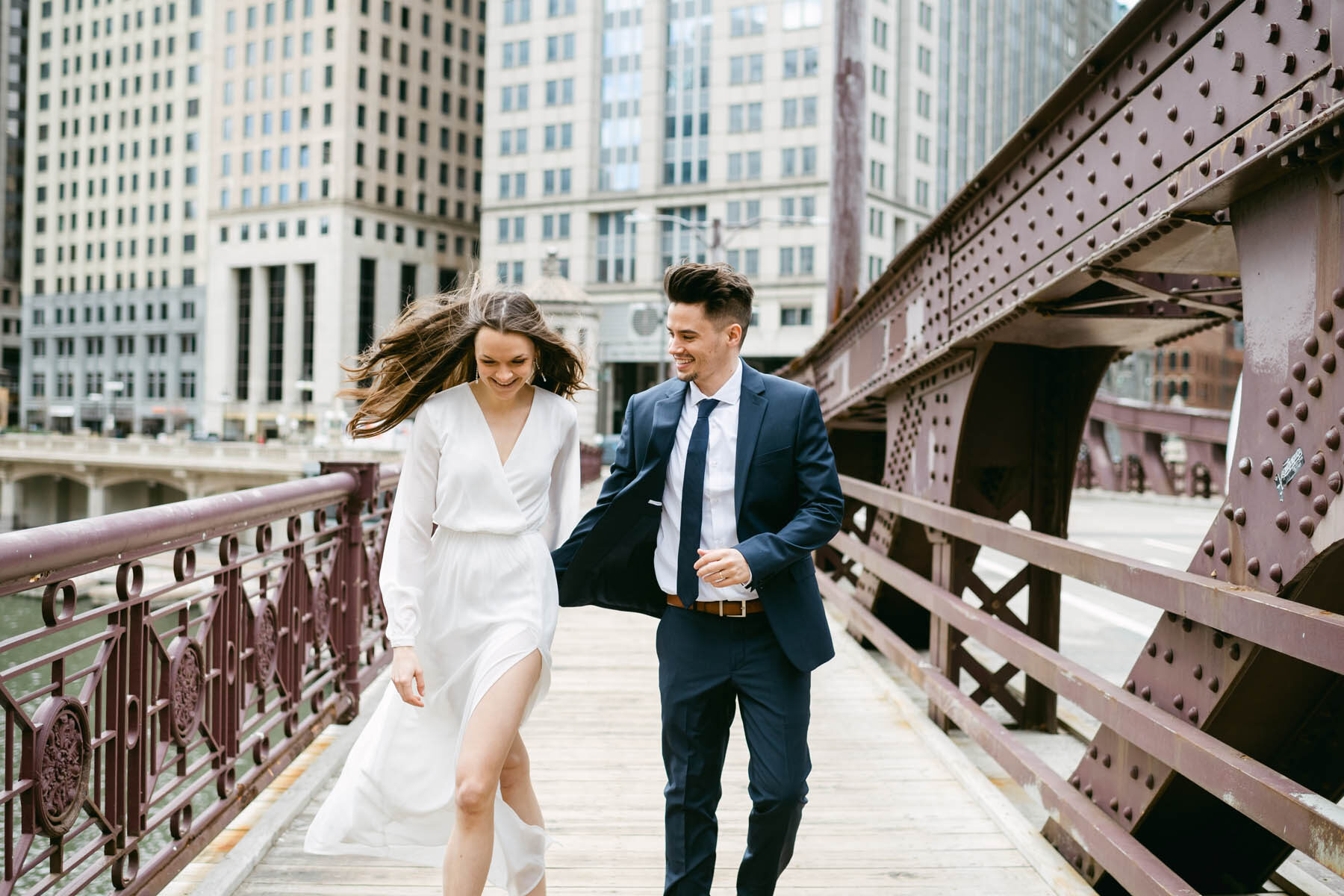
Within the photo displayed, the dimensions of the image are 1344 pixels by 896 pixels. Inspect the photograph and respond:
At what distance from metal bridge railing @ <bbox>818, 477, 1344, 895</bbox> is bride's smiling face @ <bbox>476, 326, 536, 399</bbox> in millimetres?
1892

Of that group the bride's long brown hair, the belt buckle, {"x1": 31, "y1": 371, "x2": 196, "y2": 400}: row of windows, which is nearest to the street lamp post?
{"x1": 31, "y1": 371, "x2": 196, "y2": 400}: row of windows

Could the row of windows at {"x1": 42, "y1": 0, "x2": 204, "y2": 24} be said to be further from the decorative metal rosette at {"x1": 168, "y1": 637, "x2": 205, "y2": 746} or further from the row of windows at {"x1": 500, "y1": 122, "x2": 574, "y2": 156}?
the decorative metal rosette at {"x1": 168, "y1": 637, "x2": 205, "y2": 746}

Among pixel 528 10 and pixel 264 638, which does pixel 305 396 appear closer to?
pixel 528 10

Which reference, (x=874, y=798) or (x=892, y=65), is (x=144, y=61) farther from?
(x=874, y=798)

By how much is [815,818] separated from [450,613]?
85.7 inches

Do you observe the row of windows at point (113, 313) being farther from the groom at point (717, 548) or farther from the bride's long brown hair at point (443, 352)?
the groom at point (717, 548)

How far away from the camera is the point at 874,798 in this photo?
15.0 feet

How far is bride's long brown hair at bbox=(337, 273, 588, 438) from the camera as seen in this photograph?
2.99 metres

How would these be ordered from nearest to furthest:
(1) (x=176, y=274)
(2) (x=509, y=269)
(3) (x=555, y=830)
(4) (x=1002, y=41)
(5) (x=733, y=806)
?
(3) (x=555, y=830) → (5) (x=733, y=806) → (2) (x=509, y=269) → (4) (x=1002, y=41) → (1) (x=176, y=274)

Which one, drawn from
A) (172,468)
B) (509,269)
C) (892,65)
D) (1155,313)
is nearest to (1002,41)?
(892,65)

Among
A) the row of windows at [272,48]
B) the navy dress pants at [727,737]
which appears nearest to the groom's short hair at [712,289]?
the navy dress pants at [727,737]

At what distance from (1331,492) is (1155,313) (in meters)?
2.74

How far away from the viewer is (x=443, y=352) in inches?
120

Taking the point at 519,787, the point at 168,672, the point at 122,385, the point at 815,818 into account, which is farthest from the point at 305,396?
the point at 519,787
